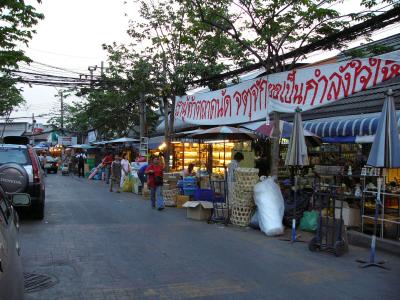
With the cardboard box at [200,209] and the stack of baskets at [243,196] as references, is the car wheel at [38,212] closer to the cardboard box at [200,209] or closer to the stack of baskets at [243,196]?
the cardboard box at [200,209]

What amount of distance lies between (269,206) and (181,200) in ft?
Result: 17.3

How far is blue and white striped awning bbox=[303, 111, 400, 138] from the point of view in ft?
42.0

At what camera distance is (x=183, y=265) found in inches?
267

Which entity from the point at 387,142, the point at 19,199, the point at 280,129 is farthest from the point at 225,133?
the point at 19,199

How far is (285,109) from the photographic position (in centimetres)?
1016

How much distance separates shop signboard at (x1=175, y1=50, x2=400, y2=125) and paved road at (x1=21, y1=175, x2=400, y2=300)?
2.97m

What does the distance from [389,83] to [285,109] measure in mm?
6096

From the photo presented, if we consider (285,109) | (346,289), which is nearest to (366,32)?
(285,109)

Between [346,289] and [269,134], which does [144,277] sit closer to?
[346,289]

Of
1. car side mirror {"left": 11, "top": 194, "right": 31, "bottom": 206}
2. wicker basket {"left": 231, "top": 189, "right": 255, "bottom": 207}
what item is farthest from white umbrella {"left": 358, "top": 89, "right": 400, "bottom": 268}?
car side mirror {"left": 11, "top": 194, "right": 31, "bottom": 206}

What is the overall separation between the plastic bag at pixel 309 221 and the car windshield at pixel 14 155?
646cm

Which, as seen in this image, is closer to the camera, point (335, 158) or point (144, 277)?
point (144, 277)

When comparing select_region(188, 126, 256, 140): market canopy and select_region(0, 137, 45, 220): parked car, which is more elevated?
select_region(188, 126, 256, 140): market canopy

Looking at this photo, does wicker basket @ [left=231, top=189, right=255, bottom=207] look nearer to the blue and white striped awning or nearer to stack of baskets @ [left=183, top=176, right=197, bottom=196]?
stack of baskets @ [left=183, top=176, right=197, bottom=196]
